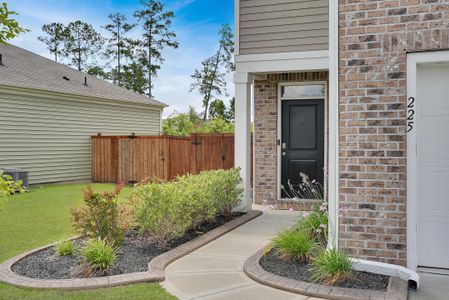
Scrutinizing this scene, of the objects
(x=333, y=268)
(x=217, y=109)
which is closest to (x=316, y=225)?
(x=333, y=268)

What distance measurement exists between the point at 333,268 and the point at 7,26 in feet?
11.9

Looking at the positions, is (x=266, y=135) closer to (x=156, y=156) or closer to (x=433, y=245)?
(x=433, y=245)

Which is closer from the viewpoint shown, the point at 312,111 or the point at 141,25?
the point at 312,111

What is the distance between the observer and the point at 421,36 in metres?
4.45

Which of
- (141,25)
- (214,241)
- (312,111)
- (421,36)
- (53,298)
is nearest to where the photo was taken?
(53,298)

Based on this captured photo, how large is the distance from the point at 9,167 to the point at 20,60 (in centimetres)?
520

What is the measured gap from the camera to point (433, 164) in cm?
466

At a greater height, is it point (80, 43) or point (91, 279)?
point (80, 43)

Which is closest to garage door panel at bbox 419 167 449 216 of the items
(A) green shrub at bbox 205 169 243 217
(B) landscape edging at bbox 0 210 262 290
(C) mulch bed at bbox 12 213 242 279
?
(B) landscape edging at bbox 0 210 262 290

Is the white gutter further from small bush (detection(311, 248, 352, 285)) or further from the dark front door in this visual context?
the dark front door

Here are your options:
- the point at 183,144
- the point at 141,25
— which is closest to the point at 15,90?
the point at 183,144

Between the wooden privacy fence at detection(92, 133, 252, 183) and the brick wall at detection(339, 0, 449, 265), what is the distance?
297 inches

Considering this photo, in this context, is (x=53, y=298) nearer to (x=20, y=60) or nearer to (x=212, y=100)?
(x=20, y=60)

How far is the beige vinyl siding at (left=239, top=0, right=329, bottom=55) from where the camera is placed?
8.06 meters
